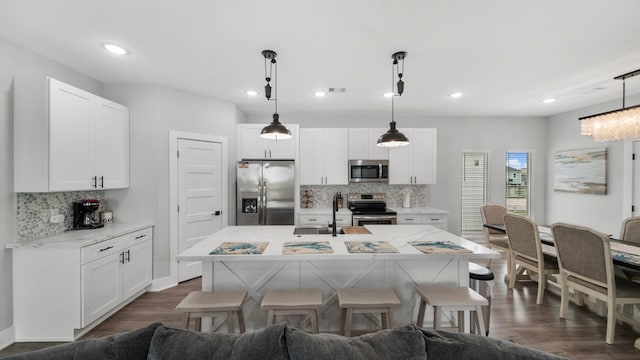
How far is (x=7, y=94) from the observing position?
7.64 feet

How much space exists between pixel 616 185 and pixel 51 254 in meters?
7.02

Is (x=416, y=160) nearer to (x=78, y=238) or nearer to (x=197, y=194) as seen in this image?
(x=197, y=194)

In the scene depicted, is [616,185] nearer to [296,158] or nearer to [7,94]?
[296,158]

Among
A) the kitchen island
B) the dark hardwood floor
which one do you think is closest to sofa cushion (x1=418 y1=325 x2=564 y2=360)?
the kitchen island

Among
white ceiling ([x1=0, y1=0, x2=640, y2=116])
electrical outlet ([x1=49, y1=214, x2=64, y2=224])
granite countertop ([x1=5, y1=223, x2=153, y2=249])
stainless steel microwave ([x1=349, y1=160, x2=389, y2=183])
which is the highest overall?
white ceiling ([x1=0, y1=0, x2=640, y2=116])

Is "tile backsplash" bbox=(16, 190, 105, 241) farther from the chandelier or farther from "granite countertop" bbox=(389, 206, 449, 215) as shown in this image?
the chandelier

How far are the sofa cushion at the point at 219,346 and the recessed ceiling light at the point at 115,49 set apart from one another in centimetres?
263

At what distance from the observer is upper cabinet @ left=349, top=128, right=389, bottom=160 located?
4660mm

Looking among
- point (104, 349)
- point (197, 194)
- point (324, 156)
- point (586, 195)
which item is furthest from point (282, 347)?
point (586, 195)

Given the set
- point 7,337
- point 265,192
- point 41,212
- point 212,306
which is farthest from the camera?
point 265,192

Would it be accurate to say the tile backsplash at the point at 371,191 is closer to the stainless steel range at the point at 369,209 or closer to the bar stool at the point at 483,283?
the stainless steel range at the point at 369,209

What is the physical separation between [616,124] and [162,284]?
17.6 feet

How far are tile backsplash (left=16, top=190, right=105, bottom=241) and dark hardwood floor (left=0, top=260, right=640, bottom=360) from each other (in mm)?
969

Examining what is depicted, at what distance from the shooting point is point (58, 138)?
2453 mm
